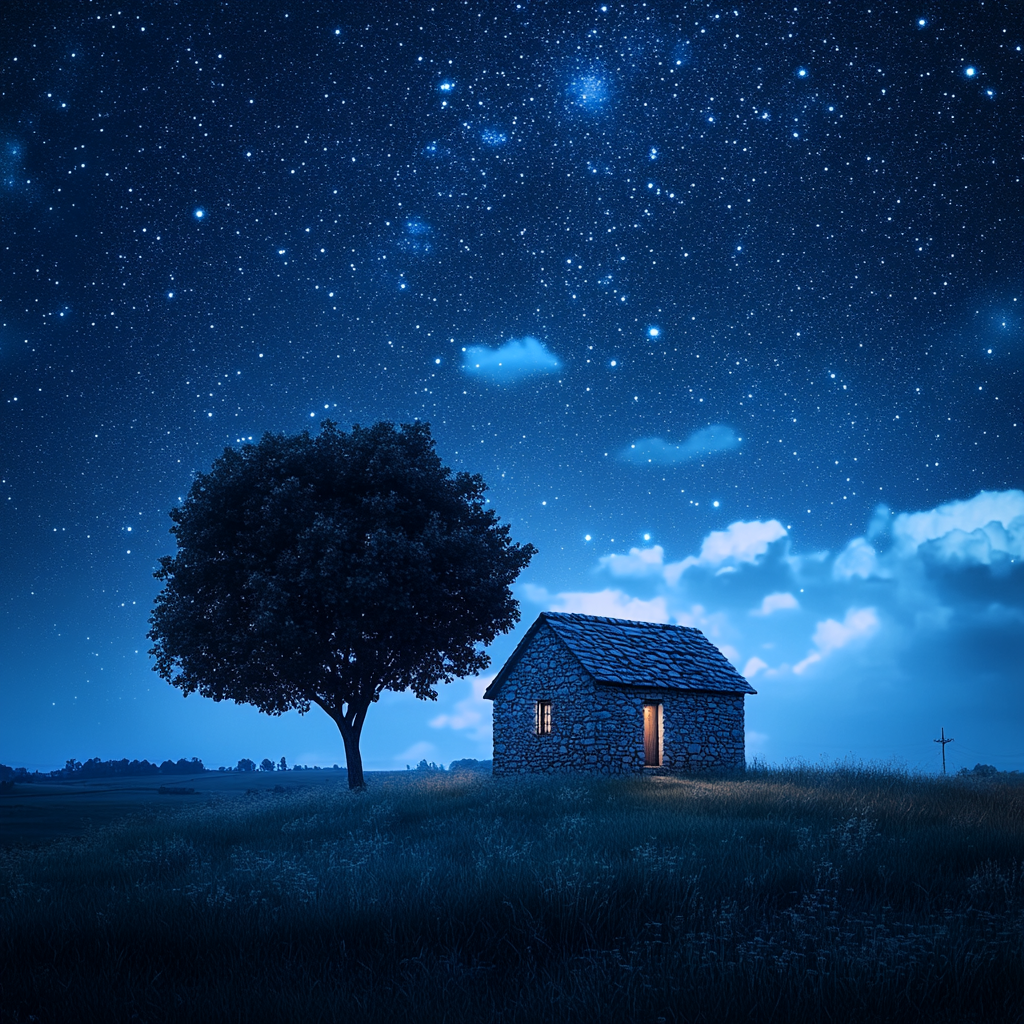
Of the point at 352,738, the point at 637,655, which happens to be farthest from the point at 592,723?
the point at 352,738

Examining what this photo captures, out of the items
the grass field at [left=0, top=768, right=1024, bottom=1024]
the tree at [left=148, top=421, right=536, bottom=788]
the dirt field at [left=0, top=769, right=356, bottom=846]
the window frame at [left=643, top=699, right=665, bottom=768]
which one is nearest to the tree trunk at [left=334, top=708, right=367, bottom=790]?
the tree at [left=148, top=421, right=536, bottom=788]

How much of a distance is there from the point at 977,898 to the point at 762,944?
3.75 m

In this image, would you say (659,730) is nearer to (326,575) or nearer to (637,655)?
(637,655)

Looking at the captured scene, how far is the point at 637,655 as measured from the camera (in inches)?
1147

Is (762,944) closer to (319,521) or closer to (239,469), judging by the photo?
(319,521)

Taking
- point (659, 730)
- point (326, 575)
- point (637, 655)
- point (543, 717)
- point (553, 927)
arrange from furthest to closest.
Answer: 1. point (637, 655)
2. point (543, 717)
3. point (659, 730)
4. point (326, 575)
5. point (553, 927)

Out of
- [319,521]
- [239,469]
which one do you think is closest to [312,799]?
[319,521]

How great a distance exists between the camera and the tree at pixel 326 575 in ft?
80.2

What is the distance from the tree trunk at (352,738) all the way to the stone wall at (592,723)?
525 centimetres

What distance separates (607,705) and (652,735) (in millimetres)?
3487

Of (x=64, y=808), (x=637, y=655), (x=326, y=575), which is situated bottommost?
(x=64, y=808)

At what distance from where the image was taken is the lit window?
2780 cm

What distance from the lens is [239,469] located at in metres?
25.8

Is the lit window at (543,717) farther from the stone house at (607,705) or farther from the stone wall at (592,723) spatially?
the stone wall at (592,723)
